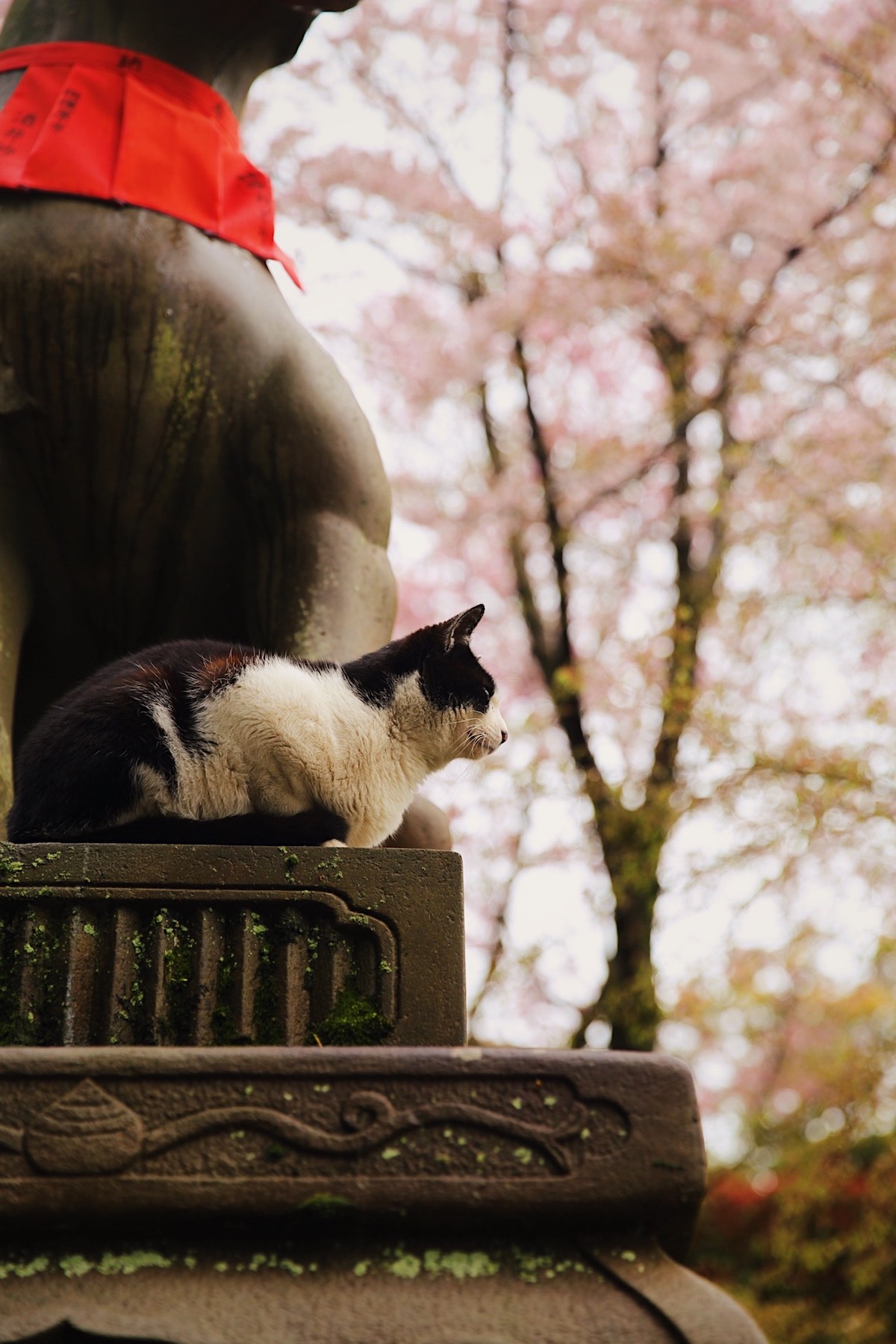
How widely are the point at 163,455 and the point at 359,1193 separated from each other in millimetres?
1333

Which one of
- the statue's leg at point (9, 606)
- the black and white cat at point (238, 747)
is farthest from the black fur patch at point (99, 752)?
the statue's leg at point (9, 606)

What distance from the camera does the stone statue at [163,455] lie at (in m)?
2.15

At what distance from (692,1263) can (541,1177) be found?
27.4 feet

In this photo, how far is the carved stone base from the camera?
50.4 inches

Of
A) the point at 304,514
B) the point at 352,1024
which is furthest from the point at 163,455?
the point at 352,1024

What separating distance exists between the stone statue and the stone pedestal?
783mm

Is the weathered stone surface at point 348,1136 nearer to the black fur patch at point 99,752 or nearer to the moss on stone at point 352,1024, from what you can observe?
the moss on stone at point 352,1024

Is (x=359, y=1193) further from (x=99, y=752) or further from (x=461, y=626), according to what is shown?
(x=461, y=626)

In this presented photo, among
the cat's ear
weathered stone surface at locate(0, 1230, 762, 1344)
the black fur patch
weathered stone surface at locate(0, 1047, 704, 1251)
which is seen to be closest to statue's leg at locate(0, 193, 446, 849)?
the cat's ear

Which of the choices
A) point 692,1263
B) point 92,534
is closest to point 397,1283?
point 92,534

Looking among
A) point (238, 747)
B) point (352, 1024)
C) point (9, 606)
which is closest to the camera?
point (352, 1024)

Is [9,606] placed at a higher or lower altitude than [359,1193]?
lower

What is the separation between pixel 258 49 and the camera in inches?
97.8

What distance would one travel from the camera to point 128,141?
7.30ft
